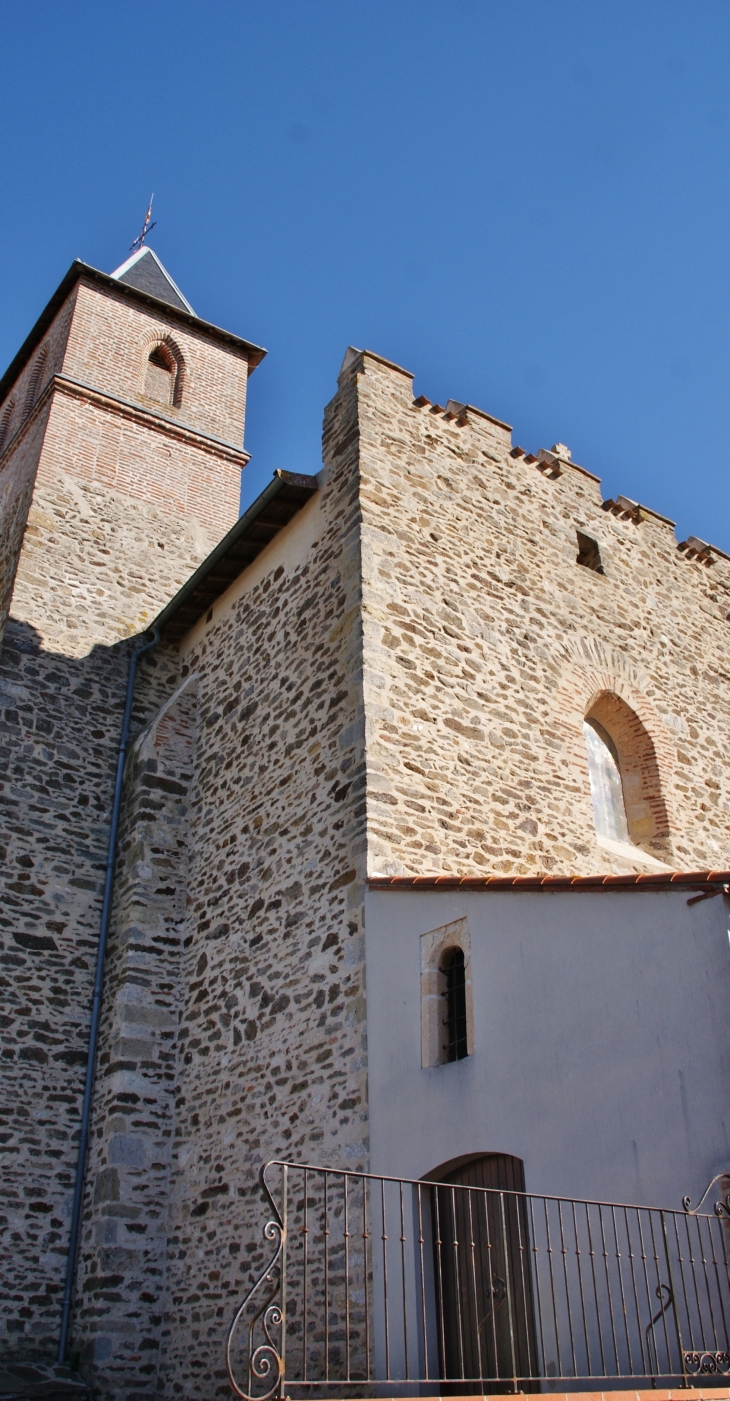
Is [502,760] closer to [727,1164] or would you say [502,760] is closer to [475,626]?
[475,626]

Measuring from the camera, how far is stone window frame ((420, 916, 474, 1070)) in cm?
702

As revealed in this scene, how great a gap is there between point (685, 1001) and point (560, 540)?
634 centimetres

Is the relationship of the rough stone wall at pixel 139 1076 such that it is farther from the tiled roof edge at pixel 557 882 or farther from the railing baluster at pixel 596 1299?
the railing baluster at pixel 596 1299

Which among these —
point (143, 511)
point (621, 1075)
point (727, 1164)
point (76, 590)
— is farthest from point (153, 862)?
point (727, 1164)

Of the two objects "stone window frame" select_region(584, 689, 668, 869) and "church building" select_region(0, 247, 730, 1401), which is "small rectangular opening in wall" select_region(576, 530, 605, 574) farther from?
"stone window frame" select_region(584, 689, 668, 869)

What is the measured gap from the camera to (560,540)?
1146cm

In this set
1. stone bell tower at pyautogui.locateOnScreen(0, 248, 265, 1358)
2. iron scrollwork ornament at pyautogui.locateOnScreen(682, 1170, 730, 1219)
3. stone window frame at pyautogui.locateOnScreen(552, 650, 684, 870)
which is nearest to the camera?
iron scrollwork ornament at pyautogui.locateOnScreen(682, 1170, 730, 1219)

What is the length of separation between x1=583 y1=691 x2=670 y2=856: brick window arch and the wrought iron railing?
4.39 m

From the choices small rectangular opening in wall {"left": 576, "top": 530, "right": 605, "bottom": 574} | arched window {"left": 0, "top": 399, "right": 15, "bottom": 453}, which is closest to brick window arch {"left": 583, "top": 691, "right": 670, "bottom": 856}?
small rectangular opening in wall {"left": 576, "top": 530, "right": 605, "bottom": 574}

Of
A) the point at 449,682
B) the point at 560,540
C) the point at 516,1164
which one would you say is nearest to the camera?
the point at 516,1164

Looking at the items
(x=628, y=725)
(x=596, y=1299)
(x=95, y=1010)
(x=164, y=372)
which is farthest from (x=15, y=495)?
(x=596, y=1299)

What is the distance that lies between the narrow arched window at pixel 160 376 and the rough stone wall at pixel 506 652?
18.8 feet

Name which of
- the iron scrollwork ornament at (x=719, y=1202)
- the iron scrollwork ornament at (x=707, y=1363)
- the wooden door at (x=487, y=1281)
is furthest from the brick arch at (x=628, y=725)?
the iron scrollwork ornament at (x=707, y=1363)

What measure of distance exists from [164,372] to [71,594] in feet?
16.7
